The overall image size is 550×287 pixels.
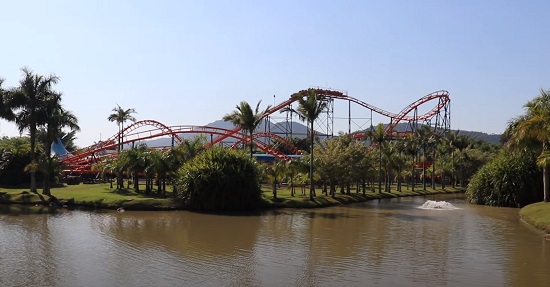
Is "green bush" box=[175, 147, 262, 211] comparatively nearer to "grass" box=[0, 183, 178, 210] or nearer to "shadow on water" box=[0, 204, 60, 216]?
"grass" box=[0, 183, 178, 210]

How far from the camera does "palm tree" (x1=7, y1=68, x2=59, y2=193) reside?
43156mm

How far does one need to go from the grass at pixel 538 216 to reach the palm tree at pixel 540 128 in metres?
2.80

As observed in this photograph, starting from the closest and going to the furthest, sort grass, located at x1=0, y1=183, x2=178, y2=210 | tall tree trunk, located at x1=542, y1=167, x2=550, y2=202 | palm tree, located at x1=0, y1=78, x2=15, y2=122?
grass, located at x1=0, y1=183, x2=178, y2=210, tall tree trunk, located at x1=542, y1=167, x2=550, y2=202, palm tree, located at x1=0, y1=78, x2=15, y2=122

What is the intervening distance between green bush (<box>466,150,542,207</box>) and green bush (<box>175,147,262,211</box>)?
72.1 ft

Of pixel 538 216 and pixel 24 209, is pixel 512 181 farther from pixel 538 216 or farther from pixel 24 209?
pixel 24 209

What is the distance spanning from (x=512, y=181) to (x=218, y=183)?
25713mm

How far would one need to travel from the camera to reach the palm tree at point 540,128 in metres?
33.3

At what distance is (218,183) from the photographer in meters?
37.0

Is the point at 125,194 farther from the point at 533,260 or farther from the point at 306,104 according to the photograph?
the point at 533,260

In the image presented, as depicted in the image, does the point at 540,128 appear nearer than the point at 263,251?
No

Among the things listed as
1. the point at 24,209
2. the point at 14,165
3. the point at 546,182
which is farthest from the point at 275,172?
the point at 14,165

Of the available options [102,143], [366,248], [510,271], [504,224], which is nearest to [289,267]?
[366,248]

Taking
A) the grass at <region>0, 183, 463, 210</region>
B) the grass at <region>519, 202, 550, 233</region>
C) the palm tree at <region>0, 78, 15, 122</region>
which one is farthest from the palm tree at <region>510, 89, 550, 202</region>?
the palm tree at <region>0, 78, 15, 122</region>

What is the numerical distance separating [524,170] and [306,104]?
1949 centimetres
